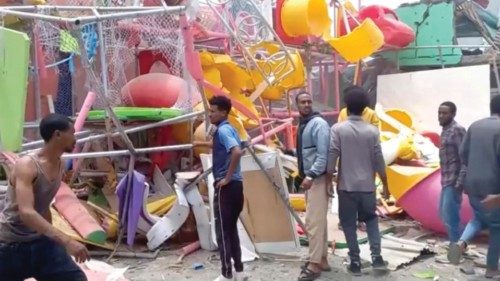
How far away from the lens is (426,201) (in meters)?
6.80

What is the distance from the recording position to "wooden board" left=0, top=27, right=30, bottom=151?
5121 millimetres

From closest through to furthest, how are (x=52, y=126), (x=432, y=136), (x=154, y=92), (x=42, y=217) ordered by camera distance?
(x=42, y=217) → (x=52, y=126) → (x=154, y=92) → (x=432, y=136)

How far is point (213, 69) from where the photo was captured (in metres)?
7.94

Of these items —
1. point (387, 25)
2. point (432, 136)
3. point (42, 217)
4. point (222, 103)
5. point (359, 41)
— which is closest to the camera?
point (42, 217)

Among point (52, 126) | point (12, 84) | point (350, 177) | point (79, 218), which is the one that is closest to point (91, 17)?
point (12, 84)

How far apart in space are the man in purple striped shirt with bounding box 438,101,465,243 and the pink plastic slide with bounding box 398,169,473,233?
0.64 m

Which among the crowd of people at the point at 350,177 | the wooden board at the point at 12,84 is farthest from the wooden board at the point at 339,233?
the wooden board at the point at 12,84

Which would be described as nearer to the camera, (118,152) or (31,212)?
(31,212)

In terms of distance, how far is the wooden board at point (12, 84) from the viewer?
16.8 ft

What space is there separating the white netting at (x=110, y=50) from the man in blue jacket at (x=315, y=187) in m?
1.76

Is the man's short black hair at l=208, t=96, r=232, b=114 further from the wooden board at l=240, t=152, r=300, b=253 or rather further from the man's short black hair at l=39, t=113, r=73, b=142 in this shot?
the man's short black hair at l=39, t=113, r=73, b=142

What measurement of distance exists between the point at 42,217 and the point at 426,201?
15.0 feet

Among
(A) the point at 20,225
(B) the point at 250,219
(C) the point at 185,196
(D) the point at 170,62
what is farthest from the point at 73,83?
(A) the point at 20,225

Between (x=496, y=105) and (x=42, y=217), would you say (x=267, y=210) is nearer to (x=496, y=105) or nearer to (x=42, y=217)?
(x=496, y=105)
